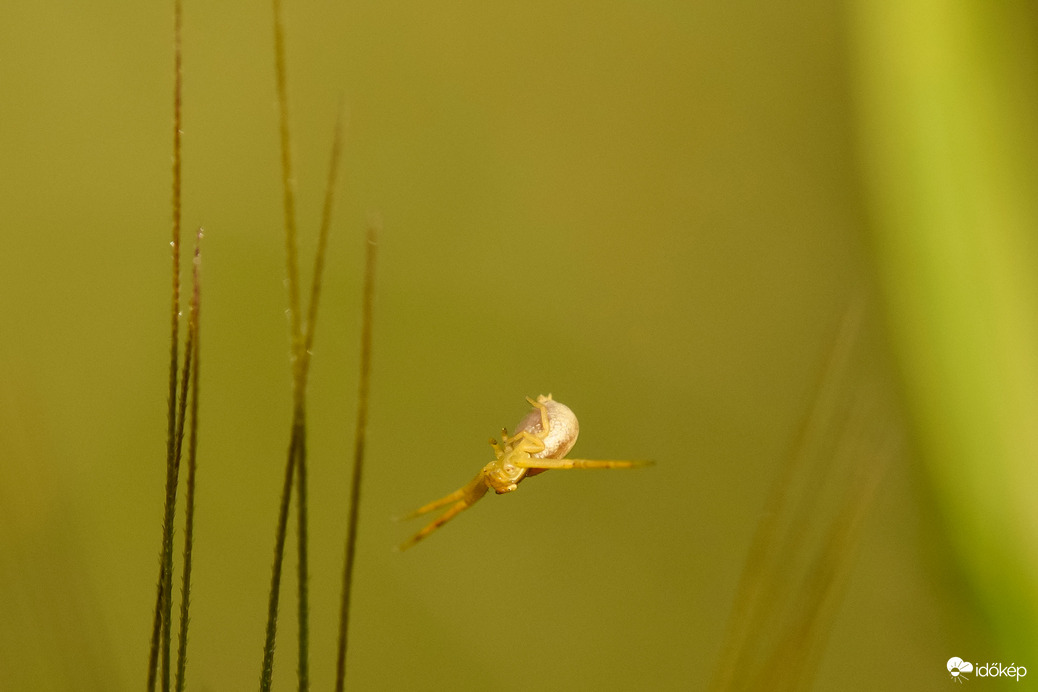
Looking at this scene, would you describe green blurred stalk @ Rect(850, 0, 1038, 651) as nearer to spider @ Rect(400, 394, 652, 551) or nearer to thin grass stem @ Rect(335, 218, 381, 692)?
spider @ Rect(400, 394, 652, 551)

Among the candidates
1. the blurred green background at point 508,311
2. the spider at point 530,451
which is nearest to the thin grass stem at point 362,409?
the spider at point 530,451

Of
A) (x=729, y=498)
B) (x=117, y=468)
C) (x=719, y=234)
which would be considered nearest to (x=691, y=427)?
(x=729, y=498)

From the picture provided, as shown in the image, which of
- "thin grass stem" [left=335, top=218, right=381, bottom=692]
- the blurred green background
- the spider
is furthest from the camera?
the blurred green background

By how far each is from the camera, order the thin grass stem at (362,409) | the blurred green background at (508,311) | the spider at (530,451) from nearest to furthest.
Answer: the thin grass stem at (362,409) → the spider at (530,451) → the blurred green background at (508,311)

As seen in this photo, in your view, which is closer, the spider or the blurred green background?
the spider

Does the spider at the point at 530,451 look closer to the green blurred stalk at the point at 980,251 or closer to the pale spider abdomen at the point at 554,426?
the pale spider abdomen at the point at 554,426

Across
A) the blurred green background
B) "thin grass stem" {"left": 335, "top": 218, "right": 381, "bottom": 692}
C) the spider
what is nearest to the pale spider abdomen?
the spider

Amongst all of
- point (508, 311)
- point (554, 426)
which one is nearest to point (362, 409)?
point (554, 426)

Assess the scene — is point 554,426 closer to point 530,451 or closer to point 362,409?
point 530,451
